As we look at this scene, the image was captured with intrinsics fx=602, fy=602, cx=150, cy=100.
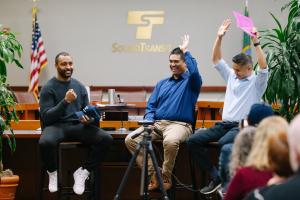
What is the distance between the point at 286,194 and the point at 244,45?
8082 millimetres

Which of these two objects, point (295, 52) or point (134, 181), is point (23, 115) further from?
point (295, 52)

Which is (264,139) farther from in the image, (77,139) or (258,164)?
(77,139)

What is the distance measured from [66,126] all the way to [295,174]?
3583 millimetres

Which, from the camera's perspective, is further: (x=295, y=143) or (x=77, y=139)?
(x=77, y=139)

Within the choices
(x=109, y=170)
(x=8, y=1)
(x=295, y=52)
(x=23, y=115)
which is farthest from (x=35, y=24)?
(x=295, y=52)

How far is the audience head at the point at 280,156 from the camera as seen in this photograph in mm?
2189

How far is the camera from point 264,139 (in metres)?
2.34

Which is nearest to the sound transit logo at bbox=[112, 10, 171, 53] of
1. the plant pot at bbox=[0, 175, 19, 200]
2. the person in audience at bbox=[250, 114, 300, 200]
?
the plant pot at bbox=[0, 175, 19, 200]

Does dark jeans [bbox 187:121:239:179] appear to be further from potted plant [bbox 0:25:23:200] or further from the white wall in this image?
the white wall

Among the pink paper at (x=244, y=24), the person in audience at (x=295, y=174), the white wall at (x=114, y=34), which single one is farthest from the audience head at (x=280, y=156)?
the white wall at (x=114, y=34)

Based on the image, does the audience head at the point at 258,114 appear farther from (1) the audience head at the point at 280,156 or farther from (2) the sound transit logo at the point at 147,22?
(2) the sound transit logo at the point at 147,22

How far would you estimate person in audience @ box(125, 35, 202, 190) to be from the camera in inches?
209

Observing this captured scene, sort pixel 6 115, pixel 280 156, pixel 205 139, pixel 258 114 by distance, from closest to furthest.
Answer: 1. pixel 280 156
2. pixel 258 114
3. pixel 205 139
4. pixel 6 115

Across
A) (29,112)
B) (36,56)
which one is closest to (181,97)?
(29,112)
